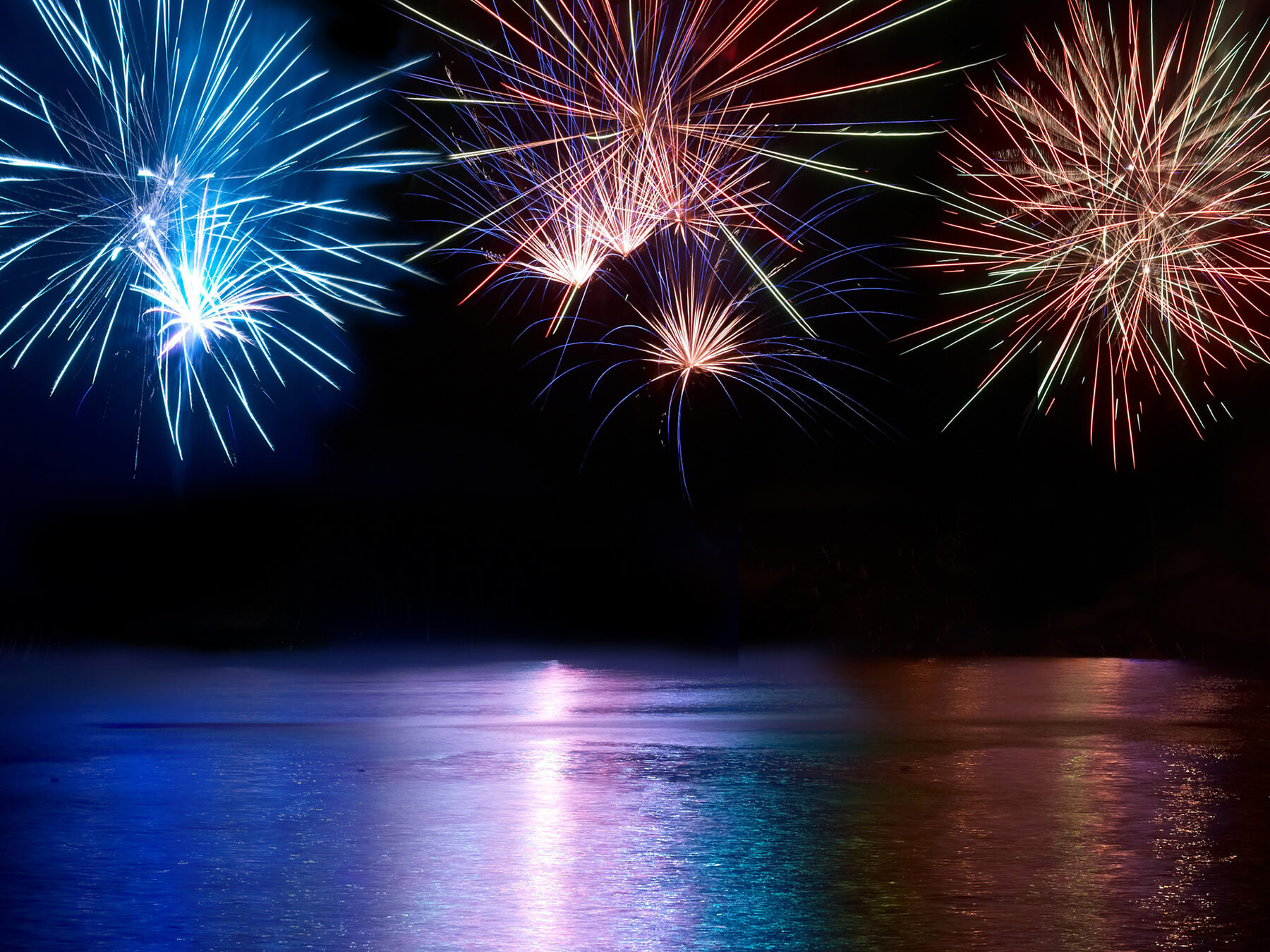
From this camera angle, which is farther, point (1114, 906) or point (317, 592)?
point (317, 592)

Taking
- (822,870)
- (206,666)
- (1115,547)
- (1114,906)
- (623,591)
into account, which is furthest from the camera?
(623,591)

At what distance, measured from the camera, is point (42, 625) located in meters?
27.4

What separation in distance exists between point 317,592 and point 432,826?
73.3 ft

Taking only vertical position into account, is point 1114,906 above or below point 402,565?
below

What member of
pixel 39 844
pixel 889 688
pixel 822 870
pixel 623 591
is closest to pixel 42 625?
pixel 623 591

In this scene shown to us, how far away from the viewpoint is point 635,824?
892 centimetres

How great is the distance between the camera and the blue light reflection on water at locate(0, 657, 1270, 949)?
6.45 meters

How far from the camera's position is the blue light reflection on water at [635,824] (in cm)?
645

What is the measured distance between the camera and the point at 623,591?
30.0m

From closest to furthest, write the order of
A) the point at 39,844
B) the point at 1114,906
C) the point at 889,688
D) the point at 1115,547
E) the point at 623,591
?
the point at 1114,906, the point at 39,844, the point at 889,688, the point at 1115,547, the point at 623,591

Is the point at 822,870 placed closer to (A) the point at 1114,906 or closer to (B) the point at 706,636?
(A) the point at 1114,906

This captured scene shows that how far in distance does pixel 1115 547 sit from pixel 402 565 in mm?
14783

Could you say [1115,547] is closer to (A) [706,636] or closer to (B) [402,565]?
(A) [706,636]

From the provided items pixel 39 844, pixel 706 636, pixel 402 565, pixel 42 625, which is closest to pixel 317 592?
pixel 402 565
